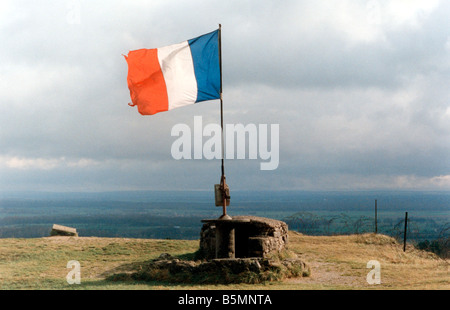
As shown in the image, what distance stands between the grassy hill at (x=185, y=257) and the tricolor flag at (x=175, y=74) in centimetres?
567

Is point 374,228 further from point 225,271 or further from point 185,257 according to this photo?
point 225,271

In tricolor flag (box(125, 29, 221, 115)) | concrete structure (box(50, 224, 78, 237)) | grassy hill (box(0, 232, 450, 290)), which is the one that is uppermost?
tricolor flag (box(125, 29, 221, 115))

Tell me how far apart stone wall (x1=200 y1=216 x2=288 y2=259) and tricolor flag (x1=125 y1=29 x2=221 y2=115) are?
4663 mm

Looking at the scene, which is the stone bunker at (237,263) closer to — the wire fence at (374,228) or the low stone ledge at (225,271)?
the low stone ledge at (225,271)

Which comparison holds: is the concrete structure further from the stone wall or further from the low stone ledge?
the low stone ledge

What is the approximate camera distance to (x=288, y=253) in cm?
1970

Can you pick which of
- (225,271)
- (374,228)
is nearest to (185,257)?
(225,271)

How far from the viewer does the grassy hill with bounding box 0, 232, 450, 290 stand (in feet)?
52.3

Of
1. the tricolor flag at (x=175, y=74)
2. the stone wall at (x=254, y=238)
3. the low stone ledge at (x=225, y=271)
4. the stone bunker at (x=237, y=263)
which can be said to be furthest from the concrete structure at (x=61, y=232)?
the tricolor flag at (x=175, y=74)

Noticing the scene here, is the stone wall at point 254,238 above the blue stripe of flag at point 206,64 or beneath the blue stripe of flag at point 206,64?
beneath

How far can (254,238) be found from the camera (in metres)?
18.5

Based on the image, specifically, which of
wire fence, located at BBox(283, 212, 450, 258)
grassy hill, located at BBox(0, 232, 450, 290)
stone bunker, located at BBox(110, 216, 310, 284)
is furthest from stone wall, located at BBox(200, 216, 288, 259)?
wire fence, located at BBox(283, 212, 450, 258)

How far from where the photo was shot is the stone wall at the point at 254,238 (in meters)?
18.5
